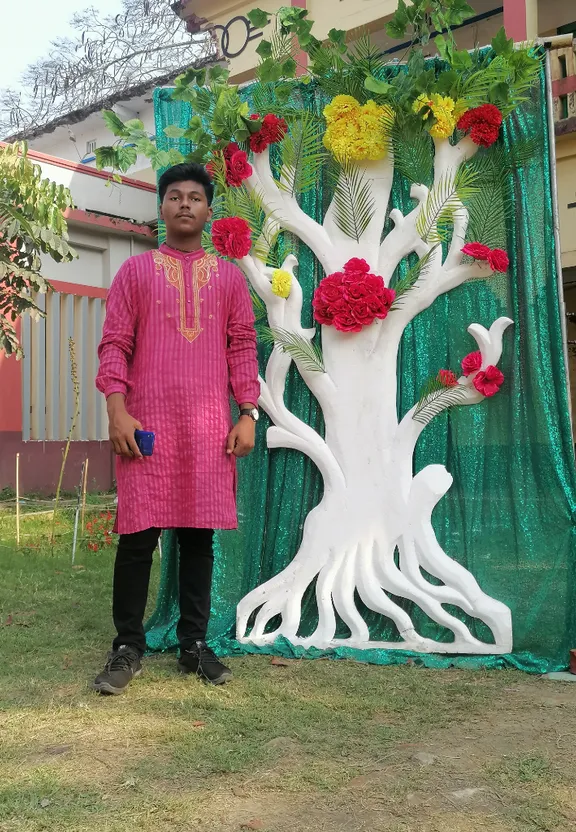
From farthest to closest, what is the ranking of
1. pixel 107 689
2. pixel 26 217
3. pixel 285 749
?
pixel 26 217
pixel 107 689
pixel 285 749

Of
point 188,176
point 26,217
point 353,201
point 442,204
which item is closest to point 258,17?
point 353,201

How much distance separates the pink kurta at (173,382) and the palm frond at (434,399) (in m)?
0.64

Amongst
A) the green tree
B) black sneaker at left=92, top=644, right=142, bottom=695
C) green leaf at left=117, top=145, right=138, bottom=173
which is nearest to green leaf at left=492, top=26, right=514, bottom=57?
green leaf at left=117, top=145, right=138, bottom=173

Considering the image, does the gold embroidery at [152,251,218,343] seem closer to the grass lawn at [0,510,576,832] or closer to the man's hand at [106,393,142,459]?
the man's hand at [106,393,142,459]

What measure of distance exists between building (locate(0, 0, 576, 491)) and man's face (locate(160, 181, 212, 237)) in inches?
200

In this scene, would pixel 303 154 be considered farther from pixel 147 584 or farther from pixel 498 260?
pixel 147 584

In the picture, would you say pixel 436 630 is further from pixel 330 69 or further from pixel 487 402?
pixel 330 69

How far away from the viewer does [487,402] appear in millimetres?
2936

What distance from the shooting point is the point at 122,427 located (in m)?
2.48

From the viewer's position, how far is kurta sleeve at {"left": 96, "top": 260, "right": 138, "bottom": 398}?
2.54m

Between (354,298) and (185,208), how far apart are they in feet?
2.20

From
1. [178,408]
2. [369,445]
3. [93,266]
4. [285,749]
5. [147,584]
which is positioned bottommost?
[285,749]

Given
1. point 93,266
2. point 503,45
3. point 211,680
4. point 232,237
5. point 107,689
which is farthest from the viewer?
point 93,266

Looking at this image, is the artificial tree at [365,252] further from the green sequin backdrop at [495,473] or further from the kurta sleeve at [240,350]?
the kurta sleeve at [240,350]
